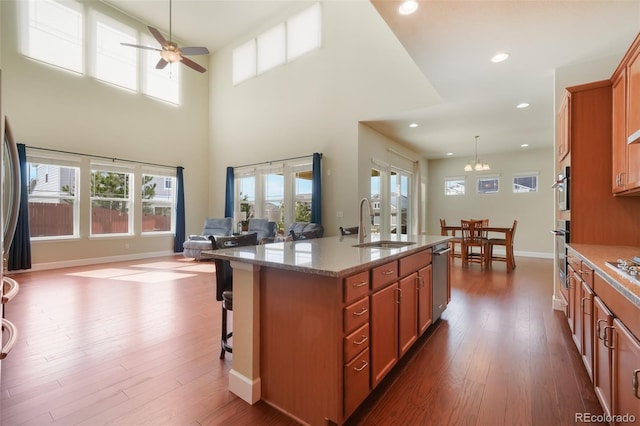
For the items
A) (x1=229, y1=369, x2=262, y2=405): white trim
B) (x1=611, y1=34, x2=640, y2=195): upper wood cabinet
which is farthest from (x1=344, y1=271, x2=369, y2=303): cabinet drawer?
(x1=611, y1=34, x2=640, y2=195): upper wood cabinet

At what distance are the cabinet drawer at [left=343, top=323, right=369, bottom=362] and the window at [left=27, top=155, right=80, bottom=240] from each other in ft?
23.5

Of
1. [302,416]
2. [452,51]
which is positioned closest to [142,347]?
[302,416]

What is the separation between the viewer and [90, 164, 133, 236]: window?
657 cm

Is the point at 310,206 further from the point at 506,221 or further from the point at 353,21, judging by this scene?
the point at 506,221

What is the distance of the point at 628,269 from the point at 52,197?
844 centimetres

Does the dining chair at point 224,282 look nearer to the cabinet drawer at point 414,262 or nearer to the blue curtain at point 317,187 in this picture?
the cabinet drawer at point 414,262

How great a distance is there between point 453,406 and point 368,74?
534 cm

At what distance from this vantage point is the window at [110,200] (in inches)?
259

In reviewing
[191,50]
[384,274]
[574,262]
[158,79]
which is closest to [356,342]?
[384,274]

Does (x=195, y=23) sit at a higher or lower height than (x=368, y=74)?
higher

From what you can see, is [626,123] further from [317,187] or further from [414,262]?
[317,187]

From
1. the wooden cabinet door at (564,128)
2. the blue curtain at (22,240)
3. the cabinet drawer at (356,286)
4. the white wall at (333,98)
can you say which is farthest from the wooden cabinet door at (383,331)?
the blue curtain at (22,240)

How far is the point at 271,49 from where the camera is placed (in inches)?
283

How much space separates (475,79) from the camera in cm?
369
